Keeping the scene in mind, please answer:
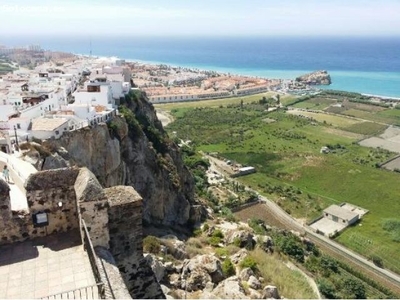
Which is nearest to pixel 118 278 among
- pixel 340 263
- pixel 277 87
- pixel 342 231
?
pixel 340 263

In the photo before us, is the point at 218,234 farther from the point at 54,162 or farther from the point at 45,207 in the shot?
the point at 45,207

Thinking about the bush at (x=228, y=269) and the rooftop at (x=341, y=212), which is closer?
the bush at (x=228, y=269)

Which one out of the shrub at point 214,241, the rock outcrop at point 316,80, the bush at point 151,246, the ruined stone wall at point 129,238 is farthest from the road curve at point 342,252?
the rock outcrop at point 316,80

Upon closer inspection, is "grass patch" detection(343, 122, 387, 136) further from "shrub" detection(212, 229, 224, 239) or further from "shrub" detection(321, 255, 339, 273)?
"shrub" detection(212, 229, 224, 239)

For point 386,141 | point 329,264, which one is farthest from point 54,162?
point 386,141

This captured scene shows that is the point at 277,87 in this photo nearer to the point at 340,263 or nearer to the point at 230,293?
the point at 340,263

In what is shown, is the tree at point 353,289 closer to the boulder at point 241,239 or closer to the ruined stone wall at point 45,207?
the boulder at point 241,239
